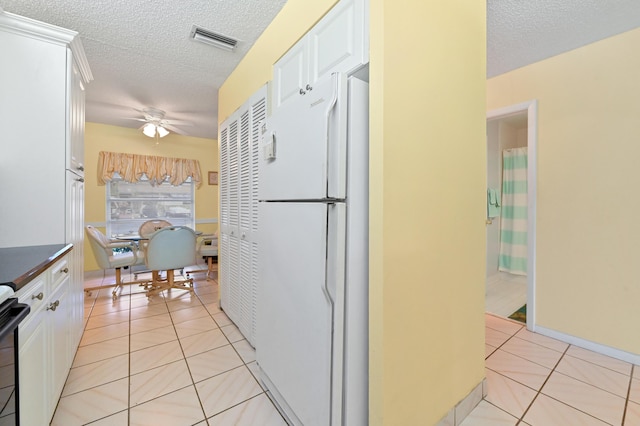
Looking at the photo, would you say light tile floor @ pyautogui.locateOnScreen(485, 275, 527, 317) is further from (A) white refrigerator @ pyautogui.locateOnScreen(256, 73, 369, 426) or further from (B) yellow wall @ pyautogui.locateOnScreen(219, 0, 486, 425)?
(A) white refrigerator @ pyautogui.locateOnScreen(256, 73, 369, 426)

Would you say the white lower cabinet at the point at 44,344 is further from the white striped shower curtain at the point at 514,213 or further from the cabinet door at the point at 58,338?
the white striped shower curtain at the point at 514,213

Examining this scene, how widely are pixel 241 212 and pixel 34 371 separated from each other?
1.48 m

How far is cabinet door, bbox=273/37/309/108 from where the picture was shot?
1551 mm

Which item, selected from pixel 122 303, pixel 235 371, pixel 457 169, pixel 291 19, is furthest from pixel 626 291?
pixel 122 303

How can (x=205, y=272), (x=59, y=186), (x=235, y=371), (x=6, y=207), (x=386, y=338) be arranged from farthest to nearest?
(x=205, y=272) < (x=235, y=371) < (x=59, y=186) < (x=6, y=207) < (x=386, y=338)

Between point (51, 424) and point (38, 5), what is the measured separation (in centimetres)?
260

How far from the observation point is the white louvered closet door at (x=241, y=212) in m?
2.07

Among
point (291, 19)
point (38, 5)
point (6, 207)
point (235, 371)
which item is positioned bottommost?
point (235, 371)

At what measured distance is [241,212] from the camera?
232cm

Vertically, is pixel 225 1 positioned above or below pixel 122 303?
above

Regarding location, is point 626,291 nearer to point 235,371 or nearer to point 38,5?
point 235,371

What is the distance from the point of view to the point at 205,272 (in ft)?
14.8

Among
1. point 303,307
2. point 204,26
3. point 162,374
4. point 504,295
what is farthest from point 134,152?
point 504,295

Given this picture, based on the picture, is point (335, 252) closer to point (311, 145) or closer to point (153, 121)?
point (311, 145)
